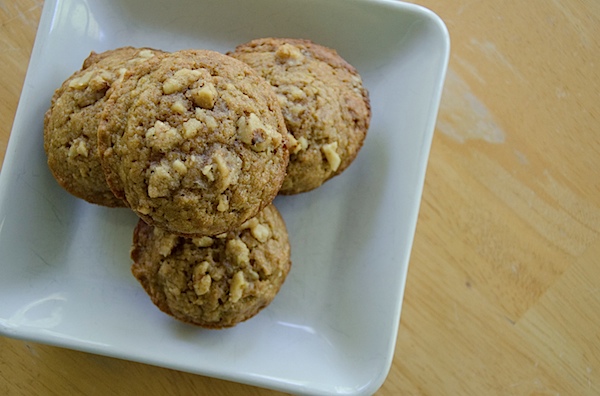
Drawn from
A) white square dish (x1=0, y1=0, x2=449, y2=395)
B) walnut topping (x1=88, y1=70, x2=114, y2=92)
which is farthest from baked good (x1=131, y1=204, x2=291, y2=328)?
walnut topping (x1=88, y1=70, x2=114, y2=92)

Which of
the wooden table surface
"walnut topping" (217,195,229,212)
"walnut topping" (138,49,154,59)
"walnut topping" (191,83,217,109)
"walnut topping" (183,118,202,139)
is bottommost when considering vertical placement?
the wooden table surface

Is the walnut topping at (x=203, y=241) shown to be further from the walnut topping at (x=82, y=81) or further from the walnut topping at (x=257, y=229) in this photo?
the walnut topping at (x=82, y=81)

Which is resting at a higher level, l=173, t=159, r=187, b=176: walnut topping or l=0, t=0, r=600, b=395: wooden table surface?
l=173, t=159, r=187, b=176: walnut topping

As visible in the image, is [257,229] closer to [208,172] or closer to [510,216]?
[208,172]

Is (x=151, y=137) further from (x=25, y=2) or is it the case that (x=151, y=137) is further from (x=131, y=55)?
(x=25, y=2)

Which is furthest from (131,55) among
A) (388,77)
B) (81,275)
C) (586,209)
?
(586,209)

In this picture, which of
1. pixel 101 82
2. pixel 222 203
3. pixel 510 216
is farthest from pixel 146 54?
pixel 510 216

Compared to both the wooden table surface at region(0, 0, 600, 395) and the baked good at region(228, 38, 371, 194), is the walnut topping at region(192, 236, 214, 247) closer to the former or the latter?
the baked good at region(228, 38, 371, 194)
